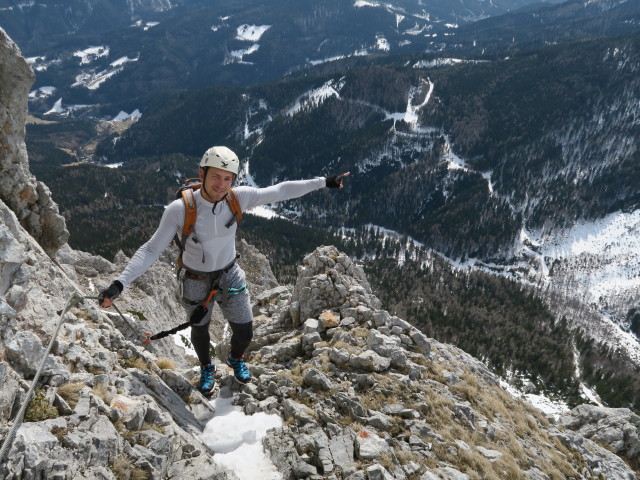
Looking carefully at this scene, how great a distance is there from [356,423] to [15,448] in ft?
27.1

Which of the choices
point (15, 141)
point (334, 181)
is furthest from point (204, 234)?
point (15, 141)

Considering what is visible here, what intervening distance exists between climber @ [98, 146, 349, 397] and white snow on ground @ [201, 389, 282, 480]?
1.41 m

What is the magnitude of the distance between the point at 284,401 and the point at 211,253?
5302 millimetres

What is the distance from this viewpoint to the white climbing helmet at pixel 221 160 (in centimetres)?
905

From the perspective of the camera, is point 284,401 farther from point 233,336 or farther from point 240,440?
point 233,336

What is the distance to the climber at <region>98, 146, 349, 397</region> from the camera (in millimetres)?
9094

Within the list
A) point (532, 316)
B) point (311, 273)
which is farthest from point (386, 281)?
point (311, 273)

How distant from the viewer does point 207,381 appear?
12.7 m

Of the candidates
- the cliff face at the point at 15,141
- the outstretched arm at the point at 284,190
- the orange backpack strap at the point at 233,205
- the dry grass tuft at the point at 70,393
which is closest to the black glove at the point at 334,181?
the outstretched arm at the point at 284,190

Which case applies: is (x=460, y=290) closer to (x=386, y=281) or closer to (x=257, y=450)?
(x=386, y=281)

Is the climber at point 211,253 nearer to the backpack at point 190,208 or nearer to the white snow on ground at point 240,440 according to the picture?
the backpack at point 190,208

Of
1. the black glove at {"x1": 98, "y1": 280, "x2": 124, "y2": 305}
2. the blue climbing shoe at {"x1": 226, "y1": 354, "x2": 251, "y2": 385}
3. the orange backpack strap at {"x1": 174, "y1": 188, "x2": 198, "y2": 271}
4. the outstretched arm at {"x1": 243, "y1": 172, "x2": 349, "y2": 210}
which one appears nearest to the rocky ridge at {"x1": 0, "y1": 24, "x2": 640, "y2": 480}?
the blue climbing shoe at {"x1": 226, "y1": 354, "x2": 251, "y2": 385}

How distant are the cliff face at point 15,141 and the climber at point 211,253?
25.1ft

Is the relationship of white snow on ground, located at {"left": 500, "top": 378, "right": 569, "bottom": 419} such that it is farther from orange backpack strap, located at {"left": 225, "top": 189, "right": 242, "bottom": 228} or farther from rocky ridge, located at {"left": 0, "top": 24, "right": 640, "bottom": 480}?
orange backpack strap, located at {"left": 225, "top": 189, "right": 242, "bottom": 228}
